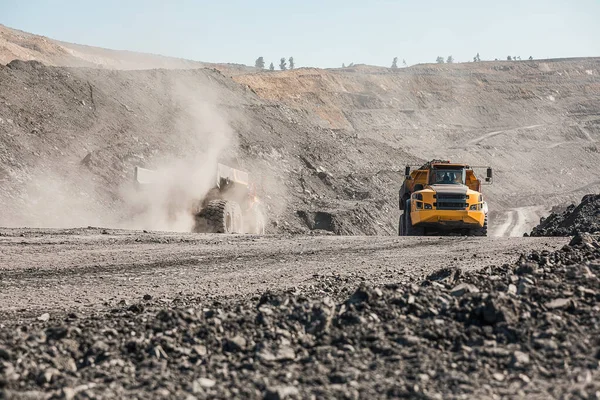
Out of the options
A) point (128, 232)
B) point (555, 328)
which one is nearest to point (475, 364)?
point (555, 328)

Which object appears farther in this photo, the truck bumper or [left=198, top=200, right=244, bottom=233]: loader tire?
[left=198, top=200, right=244, bottom=233]: loader tire

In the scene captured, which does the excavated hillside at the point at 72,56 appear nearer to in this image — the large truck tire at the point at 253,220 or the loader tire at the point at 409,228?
the large truck tire at the point at 253,220

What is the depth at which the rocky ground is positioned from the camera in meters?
20.1

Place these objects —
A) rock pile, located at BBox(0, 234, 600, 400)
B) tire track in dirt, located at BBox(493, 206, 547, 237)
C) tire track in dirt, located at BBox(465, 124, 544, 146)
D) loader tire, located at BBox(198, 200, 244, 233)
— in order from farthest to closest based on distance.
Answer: tire track in dirt, located at BBox(465, 124, 544, 146), tire track in dirt, located at BBox(493, 206, 547, 237), loader tire, located at BBox(198, 200, 244, 233), rock pile, located at BBox(0, 234, 600, 400)

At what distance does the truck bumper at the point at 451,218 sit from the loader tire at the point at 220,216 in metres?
4.86

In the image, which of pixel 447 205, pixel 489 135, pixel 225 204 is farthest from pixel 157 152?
pixel 489 135

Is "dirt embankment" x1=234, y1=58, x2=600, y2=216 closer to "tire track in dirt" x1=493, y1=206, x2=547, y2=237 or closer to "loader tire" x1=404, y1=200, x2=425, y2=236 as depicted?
"tire track in dirt" x1=493, y1=206, x2=547, y2=237

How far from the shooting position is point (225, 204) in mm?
20719

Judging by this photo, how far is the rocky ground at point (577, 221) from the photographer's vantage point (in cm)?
2014

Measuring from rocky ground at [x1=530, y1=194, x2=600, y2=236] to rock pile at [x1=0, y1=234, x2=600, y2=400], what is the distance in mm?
13496

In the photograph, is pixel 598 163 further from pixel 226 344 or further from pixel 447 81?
pixel 226 344

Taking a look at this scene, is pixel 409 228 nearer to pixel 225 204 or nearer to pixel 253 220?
pixel 225 204

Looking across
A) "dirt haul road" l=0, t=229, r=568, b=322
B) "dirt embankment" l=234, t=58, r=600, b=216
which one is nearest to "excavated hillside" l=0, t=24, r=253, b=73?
"dirt embankment" l=234, t=58, r=600, b=216

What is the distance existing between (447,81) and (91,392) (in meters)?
88.6
